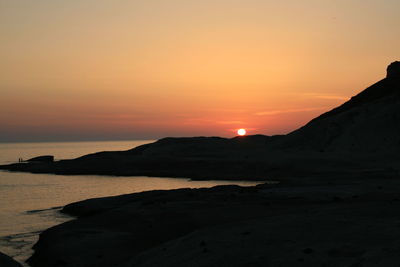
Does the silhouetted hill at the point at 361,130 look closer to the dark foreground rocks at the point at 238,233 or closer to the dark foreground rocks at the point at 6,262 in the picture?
the dark foreground rocks at the point at 238,233

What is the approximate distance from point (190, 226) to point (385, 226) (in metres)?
12.6

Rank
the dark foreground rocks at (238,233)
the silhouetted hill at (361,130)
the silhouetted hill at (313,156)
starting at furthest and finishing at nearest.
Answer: the silhouetted hill at (361,130) < the silhouetted hill at (313,156) < the dark foreground rocks at (238,233)

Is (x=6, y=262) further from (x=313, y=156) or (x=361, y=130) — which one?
(x=361, y=130)

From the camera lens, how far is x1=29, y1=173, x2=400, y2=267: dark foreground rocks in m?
20.0

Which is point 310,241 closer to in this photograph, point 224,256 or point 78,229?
point 224,256

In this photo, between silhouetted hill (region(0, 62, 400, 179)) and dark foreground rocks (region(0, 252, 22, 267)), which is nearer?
dark foreground rocks (region(0, 252, 22, 267))

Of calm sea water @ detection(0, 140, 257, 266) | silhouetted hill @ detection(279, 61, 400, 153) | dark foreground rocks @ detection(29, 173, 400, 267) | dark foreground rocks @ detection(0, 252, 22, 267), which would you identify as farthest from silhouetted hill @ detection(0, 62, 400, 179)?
dark foreground rocks @ detection(0, 252, 22, 267)

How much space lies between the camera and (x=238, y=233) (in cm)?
2438

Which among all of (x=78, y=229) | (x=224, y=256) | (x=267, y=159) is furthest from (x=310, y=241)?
(x=267, y=159)

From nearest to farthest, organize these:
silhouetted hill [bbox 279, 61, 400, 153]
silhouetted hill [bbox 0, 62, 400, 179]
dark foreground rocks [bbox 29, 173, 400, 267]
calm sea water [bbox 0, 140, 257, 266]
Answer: dark foreground rocks [bbox 29, 173, 400, 267] < calm sea water [bbox 0, 140, 257, 266] < silhouetted hill [bbox 0, 62, 400, 179] < silhouetted hill [bbox 279, 61, 400, 153]

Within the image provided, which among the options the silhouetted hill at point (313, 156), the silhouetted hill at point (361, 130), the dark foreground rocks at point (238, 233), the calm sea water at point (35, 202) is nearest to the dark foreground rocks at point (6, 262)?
the dark foreground rocks at point (238, 233)

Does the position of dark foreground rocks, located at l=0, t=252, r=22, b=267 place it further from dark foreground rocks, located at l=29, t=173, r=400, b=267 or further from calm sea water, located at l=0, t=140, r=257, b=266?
calm sea water, located at l=0, t=140, r=257, b=266

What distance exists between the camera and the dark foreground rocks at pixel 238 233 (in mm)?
20016

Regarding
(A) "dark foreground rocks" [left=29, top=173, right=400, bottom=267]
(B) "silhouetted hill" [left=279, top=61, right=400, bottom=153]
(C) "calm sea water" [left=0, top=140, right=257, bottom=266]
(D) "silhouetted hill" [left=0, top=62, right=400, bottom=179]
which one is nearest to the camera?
(A) "dark foreground rocks" [left=29, top=173, right=400, bottom=267]
